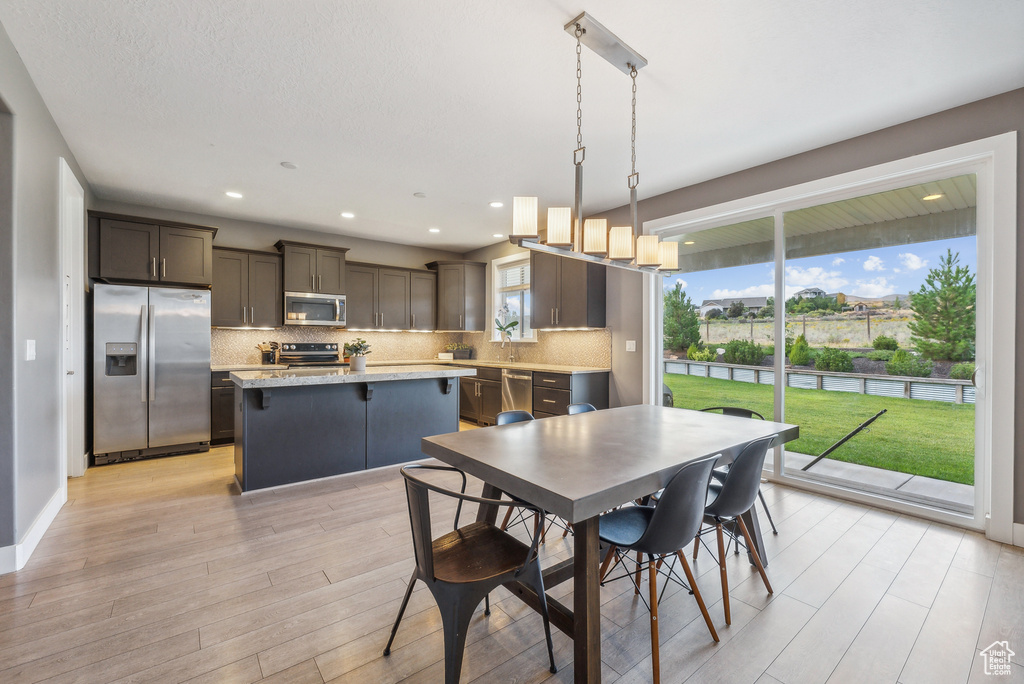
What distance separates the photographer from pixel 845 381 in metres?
3.43

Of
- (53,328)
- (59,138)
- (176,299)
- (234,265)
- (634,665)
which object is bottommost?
(634,665)

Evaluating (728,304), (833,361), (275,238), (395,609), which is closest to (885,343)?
(833,361)

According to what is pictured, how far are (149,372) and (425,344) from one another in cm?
360

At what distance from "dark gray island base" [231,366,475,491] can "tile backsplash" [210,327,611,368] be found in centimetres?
171

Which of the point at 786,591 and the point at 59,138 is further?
the point at 59,138

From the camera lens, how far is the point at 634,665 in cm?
163

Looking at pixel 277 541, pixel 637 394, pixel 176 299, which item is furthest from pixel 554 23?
pixel 176 299

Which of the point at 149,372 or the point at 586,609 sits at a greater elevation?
the point at 149,372

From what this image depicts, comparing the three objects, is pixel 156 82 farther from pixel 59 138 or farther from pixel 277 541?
pixel 277 541

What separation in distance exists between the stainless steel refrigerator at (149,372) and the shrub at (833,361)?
19.5ft

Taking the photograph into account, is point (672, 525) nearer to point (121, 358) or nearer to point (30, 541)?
point (30, 541)

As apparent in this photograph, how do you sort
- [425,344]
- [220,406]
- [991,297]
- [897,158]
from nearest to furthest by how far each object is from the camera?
[991,297], [897,158], [220,406], [425,344]

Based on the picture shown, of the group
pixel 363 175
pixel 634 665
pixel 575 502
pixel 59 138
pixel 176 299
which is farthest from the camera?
pixel 176 299

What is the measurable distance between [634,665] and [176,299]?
5.29 meters
